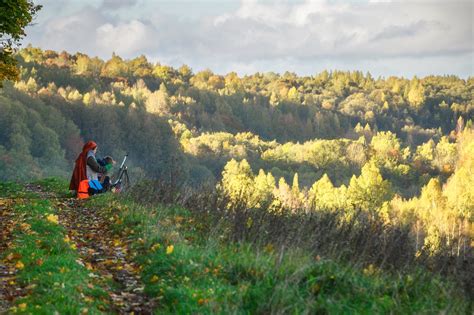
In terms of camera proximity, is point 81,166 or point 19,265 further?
point 81,166

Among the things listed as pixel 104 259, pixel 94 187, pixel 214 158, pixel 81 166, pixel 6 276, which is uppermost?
pixel 81 166

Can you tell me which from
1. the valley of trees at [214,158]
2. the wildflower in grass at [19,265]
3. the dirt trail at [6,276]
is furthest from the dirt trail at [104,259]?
the valley of trees at [214,158]

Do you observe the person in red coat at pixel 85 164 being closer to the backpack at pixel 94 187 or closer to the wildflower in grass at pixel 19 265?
the backpack at pixel 94 187

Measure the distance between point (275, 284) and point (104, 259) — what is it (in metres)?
3.82

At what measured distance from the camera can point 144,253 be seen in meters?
11.3

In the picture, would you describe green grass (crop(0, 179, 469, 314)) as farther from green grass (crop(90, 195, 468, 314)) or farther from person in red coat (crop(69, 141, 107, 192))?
person in red coat (crop(69, 141, 107, 192))

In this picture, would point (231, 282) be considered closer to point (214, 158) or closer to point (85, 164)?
point (85, 164)

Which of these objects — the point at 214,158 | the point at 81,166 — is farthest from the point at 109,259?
the point at 214,158

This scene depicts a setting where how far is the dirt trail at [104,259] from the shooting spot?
8789 mm

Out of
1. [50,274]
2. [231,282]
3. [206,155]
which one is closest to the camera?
[50,274]

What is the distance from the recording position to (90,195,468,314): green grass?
8.07 m

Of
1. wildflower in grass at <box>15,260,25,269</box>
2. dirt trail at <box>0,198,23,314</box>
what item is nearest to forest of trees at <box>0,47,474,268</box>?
dirt trail at <box>0,198,23,314</box>

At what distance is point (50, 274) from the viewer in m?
9.27

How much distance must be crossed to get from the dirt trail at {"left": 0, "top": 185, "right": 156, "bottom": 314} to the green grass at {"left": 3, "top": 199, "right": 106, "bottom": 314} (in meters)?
0.22
